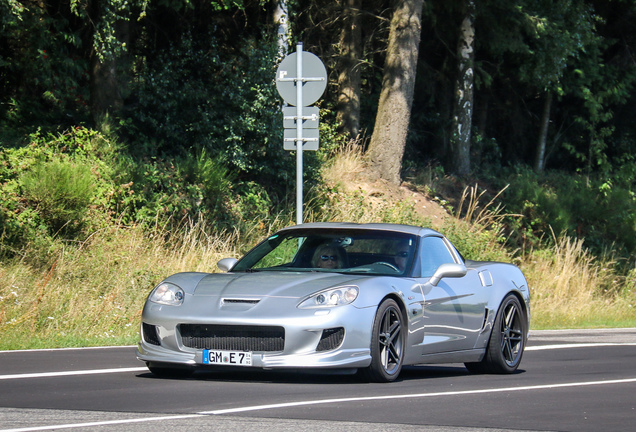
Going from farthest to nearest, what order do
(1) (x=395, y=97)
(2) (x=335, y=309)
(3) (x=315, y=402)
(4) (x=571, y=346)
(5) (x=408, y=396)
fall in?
1. (1) (x=395, y=97)
2. (4) (x=571, y=346)
3. (2) (x=335, y=309)
4. (5) (x=408, y=396)
5. (3) (x=315, y=402)

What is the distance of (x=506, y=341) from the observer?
1082 cm

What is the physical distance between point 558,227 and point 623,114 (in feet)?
34.9

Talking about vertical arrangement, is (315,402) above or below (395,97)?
below

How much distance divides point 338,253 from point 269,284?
1151mm

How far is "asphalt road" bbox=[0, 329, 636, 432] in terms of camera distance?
6367 millimetres

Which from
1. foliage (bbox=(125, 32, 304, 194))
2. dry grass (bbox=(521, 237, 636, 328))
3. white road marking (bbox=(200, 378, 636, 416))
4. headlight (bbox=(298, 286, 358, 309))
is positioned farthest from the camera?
dry grass (bbox=(521, 237, 636, 328))

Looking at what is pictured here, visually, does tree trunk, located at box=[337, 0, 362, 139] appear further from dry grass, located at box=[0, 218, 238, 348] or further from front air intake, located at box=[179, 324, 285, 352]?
front air intake, located at box=[179, 324, 285, 352]

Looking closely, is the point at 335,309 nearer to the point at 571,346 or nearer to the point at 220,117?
the point at 571,346

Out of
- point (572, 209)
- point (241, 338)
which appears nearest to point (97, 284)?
point (241, 338)

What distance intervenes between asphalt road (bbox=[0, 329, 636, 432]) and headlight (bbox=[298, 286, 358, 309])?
26.3 inches

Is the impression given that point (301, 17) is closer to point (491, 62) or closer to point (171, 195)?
point (491, 62)

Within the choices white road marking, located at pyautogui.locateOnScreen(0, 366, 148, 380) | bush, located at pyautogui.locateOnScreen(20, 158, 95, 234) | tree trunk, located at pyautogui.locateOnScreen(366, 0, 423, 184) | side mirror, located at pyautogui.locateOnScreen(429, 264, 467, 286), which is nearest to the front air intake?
white road marking, located at pyautogui.locateOnScreen(0, 366, 148, 380)

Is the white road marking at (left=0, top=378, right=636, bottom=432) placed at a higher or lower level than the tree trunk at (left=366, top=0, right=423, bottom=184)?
lower

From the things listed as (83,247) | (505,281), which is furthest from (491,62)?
(505,281)
